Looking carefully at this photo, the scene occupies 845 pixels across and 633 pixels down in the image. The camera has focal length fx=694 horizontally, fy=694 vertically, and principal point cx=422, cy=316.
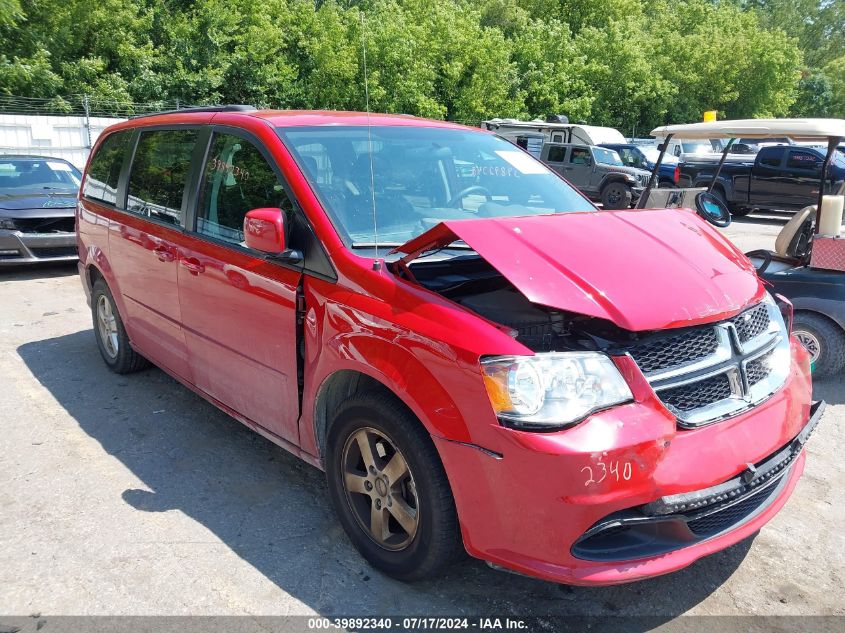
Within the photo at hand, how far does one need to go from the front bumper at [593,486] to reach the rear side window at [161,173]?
251cm

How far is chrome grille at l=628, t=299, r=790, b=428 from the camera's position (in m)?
2.46

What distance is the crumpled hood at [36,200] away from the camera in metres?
8.85

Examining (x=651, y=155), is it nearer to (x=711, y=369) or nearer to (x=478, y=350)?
(x=711, y=369)

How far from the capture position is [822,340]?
17.1ft

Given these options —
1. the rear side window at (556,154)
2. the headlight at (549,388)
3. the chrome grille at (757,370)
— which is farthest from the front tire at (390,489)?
the rear side window at (556,154)

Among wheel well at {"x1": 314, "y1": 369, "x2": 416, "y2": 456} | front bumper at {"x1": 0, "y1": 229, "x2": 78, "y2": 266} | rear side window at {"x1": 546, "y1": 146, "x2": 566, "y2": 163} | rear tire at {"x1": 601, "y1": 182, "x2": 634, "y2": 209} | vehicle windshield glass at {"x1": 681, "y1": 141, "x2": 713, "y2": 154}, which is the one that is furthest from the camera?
vehicle windshield glass at {"x1": 681, "y1": 141, "x2": 713, "y2": 154}

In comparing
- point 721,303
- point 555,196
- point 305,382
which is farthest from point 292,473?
point 721,303

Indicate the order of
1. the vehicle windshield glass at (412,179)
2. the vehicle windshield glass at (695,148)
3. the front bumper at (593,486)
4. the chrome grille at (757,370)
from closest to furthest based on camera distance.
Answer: the front bumper at (593,486) → the chrome grille at (757,370) → the vehicle windshield glass at (412,179) → the vehicle windshield glass at (695,148)

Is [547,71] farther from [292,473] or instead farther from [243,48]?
[292,473]

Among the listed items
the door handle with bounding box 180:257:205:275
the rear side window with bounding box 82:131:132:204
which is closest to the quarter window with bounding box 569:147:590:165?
the rear side window with bounding box 82:131:132:204

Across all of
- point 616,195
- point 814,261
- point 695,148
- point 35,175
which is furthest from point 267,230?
point 695,148

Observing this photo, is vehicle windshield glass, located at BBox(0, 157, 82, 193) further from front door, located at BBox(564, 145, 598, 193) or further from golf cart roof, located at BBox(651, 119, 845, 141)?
front door, located at BBox(564, 145, 598, 193)

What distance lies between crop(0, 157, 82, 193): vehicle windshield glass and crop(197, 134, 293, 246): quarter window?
6.79m

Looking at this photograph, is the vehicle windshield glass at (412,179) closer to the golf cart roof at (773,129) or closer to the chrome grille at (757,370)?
the chrome grille at (757,370)
